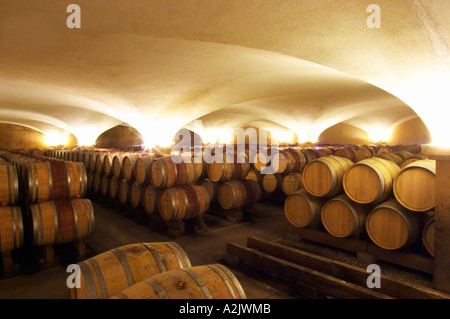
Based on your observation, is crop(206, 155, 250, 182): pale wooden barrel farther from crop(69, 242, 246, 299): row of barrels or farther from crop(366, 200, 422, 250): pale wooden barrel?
crop(69, 242, 246, 299): row of barrels

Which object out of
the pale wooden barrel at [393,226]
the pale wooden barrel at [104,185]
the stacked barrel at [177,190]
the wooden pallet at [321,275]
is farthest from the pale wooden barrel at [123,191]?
the pale wooden barrel at [393,226]

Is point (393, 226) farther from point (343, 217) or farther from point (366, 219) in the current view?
point (343, 217)

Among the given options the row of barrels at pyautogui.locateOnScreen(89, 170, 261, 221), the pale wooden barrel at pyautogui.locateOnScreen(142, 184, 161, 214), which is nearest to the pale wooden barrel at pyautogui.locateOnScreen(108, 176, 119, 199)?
the row of barrels at pyautogui.locateOnScreen(89, 170, 261, 221)

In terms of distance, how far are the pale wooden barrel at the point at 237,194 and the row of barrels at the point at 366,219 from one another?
4.65ft

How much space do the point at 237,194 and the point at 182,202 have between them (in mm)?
1259

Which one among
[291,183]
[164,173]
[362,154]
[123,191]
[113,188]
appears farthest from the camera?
[362,154]

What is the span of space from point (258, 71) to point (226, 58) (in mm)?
1235

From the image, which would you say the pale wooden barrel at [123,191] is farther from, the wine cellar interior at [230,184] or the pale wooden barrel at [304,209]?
the pale wooden barrel at [304,209]

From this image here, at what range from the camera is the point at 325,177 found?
417cm

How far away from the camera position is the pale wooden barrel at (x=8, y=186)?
11.8 feet

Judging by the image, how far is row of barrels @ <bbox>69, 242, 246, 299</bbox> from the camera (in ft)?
5.21

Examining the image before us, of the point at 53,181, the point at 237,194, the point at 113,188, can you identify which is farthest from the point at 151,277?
the point at 113,188

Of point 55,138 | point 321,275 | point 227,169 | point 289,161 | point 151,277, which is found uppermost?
point 55,138
